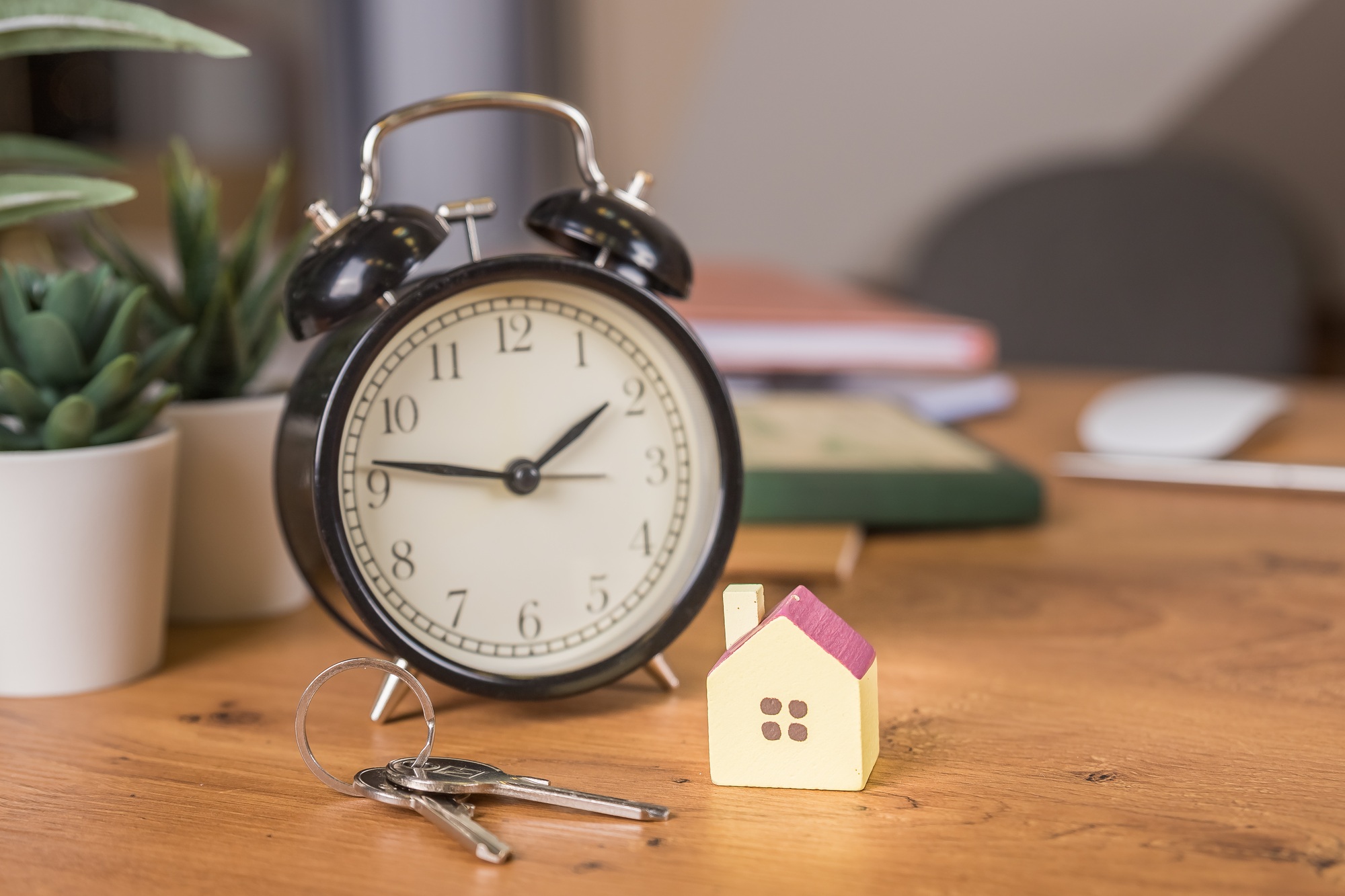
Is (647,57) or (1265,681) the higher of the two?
(647,57)

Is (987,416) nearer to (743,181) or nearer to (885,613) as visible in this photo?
(885,613)

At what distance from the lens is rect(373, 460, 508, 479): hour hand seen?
0.53m

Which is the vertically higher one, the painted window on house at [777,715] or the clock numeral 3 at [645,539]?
the clock numeral 3 at [645,539]

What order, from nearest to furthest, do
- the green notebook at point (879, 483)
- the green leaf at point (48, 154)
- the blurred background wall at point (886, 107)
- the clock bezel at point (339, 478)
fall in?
the clock bezel at point (339, 478)
the green leaf at point (48, 154)
the green notebook at point (879, 483)
the blurred background wall at point (886, 107)

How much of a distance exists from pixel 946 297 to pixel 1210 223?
Result: 18.6 inches

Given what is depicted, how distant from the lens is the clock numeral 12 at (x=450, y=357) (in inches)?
21.0

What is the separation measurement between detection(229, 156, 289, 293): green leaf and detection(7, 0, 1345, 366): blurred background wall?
976 mm

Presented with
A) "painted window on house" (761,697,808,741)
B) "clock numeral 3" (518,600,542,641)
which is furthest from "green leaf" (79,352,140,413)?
"painted window on house" (761,697,808,741)

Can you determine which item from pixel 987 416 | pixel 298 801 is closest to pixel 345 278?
pixel 298 801

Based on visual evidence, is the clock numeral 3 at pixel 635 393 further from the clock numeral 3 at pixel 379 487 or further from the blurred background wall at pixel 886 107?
the blurred background wall at pixel 886 107

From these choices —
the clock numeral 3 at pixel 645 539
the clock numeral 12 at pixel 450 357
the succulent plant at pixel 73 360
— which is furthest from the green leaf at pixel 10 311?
the clock numeral 3 at pixel 645 539

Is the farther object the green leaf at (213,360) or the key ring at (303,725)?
the green leaf at (213,360)

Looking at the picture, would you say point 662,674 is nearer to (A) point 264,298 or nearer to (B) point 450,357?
(B) point 450,357

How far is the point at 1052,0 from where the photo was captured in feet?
7.14
